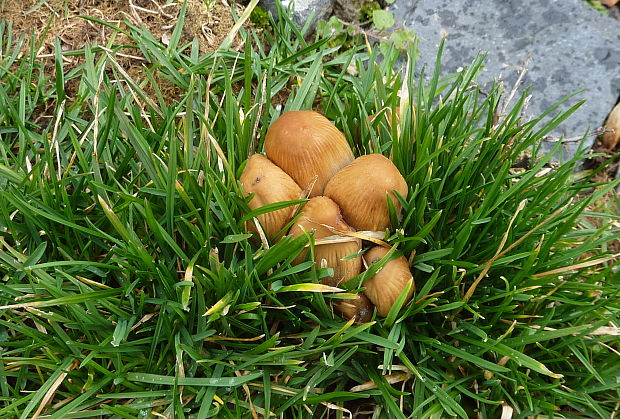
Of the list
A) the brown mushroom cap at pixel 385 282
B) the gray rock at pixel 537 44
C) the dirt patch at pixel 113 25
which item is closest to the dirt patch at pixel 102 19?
the dirt patch at pixel 113 25

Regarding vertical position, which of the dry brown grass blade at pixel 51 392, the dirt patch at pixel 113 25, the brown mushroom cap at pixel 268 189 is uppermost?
the dirt patch at pixel 113 25

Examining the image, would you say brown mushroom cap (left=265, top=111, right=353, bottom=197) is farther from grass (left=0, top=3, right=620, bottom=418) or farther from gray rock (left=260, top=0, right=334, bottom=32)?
gray rock (left=260, top=0, right=334, bottom=32)

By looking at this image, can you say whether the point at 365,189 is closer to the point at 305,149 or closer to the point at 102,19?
the point at 305,149

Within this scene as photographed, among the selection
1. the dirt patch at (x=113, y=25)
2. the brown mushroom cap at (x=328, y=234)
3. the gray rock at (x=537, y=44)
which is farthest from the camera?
the gray rock at (x=537, y=44)

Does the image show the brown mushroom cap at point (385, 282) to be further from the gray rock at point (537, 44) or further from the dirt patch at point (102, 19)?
the gray rock at point (537, 44)

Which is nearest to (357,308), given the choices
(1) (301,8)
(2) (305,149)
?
(2) (305,149)

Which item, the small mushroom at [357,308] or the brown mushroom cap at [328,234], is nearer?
the brown mushroom cap at [328,234]

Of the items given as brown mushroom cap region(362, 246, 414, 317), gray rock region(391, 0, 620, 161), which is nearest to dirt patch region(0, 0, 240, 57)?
gray rock region(391, 0, 620, 161)
